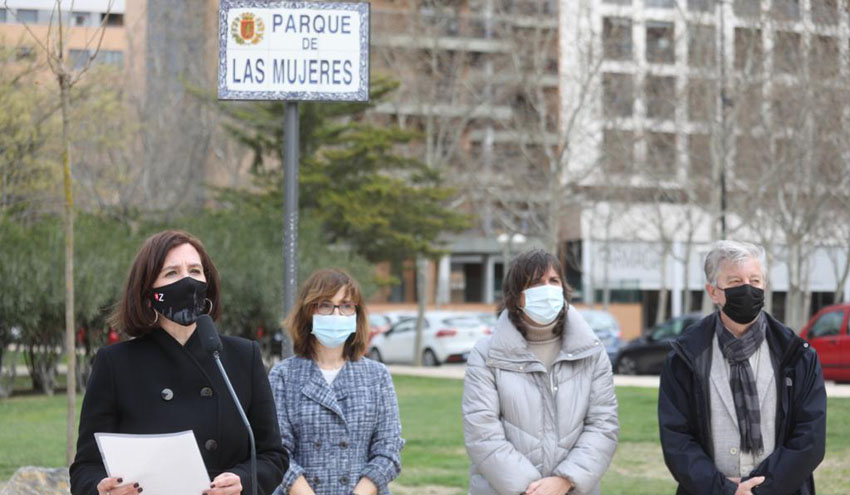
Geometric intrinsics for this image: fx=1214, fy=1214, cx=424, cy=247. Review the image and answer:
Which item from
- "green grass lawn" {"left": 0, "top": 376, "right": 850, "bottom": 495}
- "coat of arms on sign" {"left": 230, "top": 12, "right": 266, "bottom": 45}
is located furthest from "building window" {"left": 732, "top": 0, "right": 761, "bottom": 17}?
"coat of arms on sign" {"left": 230, "top": 12, "right": 266, "bottom": 45}

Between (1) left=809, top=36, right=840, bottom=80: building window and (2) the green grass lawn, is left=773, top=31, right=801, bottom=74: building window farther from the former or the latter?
(2) the green grass lawn

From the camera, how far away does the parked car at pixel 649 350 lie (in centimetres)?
2792

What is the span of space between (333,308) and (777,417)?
2.07 metres

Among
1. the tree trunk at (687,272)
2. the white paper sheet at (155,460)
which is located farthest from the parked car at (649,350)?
the white paper sheet at (155,460)

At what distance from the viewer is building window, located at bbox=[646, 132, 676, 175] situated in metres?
36.8

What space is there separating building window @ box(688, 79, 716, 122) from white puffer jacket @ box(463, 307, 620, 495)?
2778 cm

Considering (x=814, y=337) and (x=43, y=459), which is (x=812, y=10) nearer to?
(x=814, y=337)

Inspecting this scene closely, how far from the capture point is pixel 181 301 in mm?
4109

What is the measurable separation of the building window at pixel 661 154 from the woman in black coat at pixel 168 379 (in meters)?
32.6

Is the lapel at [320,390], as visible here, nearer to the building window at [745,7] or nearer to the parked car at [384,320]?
the building window at [745,7]

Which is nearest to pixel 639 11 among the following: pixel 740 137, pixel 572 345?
Result: pixel 740 137

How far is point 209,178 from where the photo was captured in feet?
164

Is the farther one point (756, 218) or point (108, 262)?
point (756, 218)

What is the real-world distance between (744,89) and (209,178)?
25.6 m
